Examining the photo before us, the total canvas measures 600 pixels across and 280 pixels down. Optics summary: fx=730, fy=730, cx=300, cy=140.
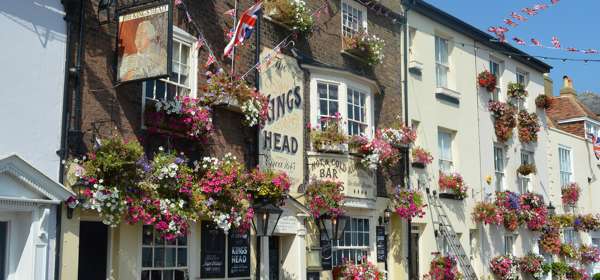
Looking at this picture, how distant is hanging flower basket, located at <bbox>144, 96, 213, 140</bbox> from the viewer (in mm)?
11242

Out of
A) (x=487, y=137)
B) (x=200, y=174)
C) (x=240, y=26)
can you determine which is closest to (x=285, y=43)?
(x=240, y=26)

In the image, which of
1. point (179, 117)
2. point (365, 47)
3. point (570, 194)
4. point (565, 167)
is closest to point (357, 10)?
point (365, 47)

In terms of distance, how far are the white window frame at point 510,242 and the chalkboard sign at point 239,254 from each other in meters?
10.8

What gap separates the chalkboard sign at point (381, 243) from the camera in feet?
53.3

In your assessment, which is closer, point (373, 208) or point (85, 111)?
point (85, 111)

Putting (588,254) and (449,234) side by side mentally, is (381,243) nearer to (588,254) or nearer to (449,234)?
(449,234)

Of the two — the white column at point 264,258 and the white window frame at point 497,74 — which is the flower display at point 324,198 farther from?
the white window frame at point 497,74

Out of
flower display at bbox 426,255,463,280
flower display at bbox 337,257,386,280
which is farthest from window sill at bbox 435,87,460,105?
flower display at bbox 337,257,386,280

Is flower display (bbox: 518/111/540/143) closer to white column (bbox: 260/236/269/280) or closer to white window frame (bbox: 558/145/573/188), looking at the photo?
white window frame (bbox: 558/145/573/188)

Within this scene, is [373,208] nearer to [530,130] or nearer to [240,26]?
[240,26]

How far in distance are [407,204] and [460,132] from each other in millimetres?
4243

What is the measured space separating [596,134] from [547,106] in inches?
223

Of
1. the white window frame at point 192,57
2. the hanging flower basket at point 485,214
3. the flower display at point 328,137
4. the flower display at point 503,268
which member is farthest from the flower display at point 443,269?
the white window frame at point 192,57

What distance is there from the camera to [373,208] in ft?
51.8
